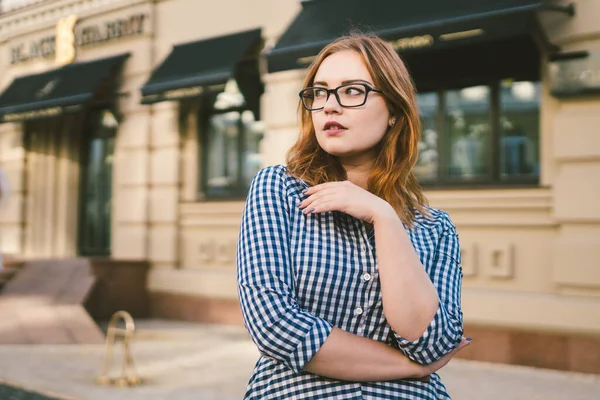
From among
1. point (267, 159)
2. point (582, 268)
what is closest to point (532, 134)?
point (582, 268)

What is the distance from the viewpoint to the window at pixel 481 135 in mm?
7617

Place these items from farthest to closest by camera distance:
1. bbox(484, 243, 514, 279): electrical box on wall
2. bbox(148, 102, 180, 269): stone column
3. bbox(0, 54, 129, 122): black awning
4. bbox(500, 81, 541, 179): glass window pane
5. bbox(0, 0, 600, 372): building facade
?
bbox(0, 54, 129, 122): black awning < bbox(148, 102, 180, 269): stone column < bbox(500, 81, 541, 179): glass window pane < bbox(484, 243, 514, 279): electrical box on wall < bbox(0, 0, 600, 372): building facade

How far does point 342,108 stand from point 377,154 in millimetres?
222

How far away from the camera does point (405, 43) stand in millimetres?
7098

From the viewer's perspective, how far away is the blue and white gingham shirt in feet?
5.01

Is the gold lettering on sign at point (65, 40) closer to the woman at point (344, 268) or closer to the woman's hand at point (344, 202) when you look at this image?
the woman at point (344, 268)

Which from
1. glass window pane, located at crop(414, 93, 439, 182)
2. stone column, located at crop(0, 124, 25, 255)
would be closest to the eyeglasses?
glass window pane, located at crop(414, 93, 439, 182)

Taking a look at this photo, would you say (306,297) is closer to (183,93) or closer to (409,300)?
(409,300)

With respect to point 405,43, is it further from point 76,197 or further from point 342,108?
point 76,197

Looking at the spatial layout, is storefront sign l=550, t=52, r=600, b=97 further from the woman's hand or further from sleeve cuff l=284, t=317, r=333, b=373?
sleeve cuff l=284, t=317, r=333, b=373

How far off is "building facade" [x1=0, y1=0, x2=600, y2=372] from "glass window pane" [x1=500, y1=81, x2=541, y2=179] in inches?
0.7

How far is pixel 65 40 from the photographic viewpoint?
12547 millimetres

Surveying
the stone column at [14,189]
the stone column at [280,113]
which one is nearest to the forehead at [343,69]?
the stone column at [280,113]

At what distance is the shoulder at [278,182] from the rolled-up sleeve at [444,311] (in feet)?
1.34
